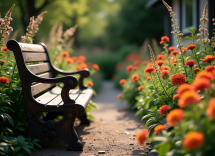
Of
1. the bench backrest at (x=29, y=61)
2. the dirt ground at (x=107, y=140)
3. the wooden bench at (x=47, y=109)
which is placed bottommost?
the dirt ground at (x=107, y=140)

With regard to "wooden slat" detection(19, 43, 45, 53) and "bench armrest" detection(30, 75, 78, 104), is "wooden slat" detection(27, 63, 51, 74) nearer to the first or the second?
"wooden slat" detection(19, 43, 45, 53)

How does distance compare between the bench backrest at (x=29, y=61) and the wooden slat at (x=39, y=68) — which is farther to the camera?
the wooden slat at (x=39, y=68)

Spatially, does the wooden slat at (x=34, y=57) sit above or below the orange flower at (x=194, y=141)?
above

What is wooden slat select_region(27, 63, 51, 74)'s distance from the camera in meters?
2.96

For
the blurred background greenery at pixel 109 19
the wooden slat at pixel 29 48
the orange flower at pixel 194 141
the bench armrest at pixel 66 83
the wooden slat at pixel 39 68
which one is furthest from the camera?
the blurred background greenery at pixel 109 19

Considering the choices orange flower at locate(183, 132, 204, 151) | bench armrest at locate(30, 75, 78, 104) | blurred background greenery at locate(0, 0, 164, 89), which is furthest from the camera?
blurred background greenery at locate(0, 0, 164, 89)

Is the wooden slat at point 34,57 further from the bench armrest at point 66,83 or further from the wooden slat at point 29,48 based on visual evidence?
the bench armrest at point 66,83

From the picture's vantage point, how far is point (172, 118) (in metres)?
1.31

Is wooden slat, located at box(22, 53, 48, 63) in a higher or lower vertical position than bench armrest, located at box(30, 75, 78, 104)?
higher

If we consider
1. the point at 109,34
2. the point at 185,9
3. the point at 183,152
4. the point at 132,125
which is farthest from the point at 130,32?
the point at 183,152

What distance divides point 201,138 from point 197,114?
0.17m

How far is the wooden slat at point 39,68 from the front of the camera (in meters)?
2.96

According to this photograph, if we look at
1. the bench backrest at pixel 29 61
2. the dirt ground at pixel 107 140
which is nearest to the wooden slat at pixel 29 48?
the bench backrest at pixel 29 61

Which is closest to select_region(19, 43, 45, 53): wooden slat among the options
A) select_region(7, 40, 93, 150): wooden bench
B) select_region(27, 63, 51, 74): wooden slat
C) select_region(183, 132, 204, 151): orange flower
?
select_region(7, 40, 93, 150): wooden bench
